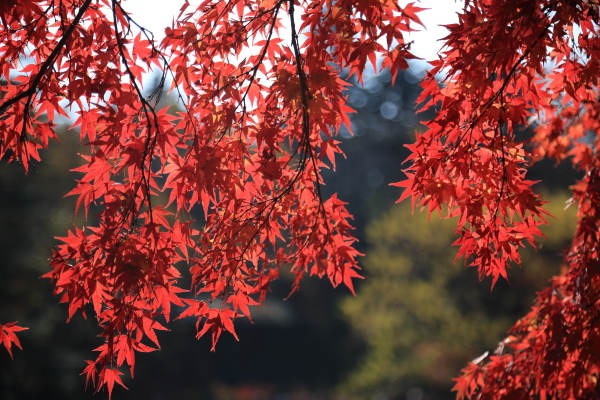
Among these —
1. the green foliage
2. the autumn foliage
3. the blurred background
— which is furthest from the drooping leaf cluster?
the green foliage

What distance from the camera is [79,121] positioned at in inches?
65.5

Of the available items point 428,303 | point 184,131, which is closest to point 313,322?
point 428,303

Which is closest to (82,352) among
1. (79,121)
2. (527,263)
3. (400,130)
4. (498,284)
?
(79,121)

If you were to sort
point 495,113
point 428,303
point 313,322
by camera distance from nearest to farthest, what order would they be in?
point 495,113
point 428,303
point 313,322

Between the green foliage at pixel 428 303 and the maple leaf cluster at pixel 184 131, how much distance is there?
6.24 metres

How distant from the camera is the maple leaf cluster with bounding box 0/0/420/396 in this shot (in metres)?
1.48

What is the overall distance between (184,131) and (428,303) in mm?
7091

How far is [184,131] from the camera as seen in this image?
1662mm

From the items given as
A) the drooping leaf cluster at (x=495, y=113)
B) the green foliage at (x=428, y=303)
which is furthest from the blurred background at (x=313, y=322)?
the drooping leaf cluster at (x=495, y=113)

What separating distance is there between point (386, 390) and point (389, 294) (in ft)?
7.25

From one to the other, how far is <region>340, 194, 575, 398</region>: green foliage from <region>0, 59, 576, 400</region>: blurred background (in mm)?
21

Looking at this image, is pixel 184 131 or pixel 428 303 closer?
pixel 184 131

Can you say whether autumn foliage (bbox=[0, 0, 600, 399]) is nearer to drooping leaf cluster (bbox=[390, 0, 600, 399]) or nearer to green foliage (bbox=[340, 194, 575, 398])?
drooping leaf cluster (bbox=[390, 0, 600, 399])

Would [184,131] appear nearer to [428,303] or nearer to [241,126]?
[241,126]
